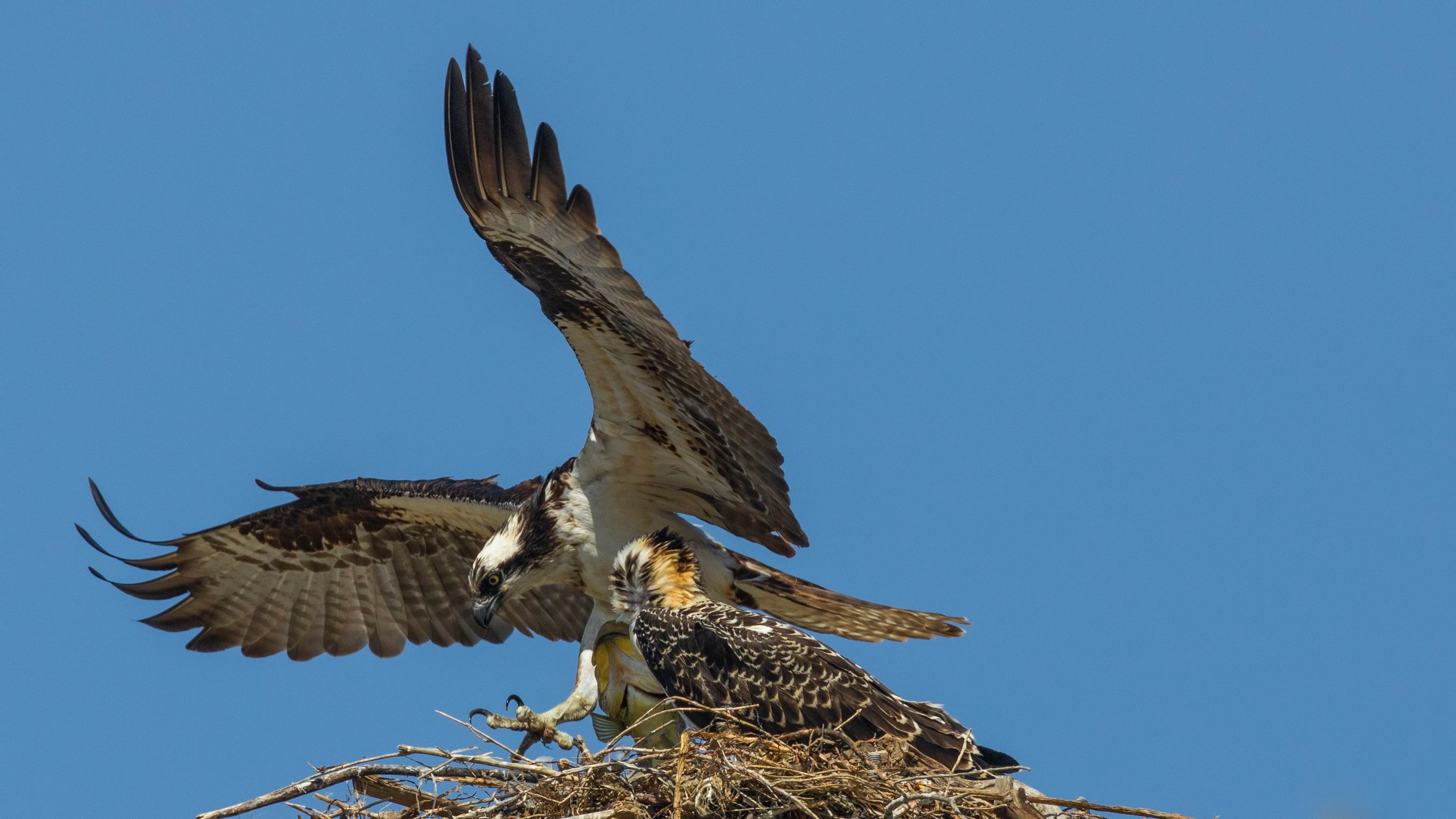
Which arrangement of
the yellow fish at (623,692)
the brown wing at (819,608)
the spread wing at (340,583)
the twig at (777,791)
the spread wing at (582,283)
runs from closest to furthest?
the twig at (777,791) < the spread wing at (582,283) < the yellow fish at (623,692) < the brown wing at (819,608) < the spread wing at (340,583)

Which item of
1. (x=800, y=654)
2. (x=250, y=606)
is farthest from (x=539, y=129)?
(x=250, y=606)

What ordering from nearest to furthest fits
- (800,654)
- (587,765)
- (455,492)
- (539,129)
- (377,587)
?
(587,765), (800,654), (539,129), (455,492), (377,587)

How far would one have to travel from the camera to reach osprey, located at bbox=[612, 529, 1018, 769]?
7.73 metres

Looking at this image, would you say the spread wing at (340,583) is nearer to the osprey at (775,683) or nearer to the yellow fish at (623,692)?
the yellow fish at (623,692)

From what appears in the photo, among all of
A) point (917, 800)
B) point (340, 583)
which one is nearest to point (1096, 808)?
point (917, 800)

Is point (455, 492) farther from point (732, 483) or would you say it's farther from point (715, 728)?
point (715, 728)

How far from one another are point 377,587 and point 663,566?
3106 millimetres

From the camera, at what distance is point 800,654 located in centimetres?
795

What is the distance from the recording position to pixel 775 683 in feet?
25.7

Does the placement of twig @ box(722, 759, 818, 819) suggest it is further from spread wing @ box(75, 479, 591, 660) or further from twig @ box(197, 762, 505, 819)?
spread wing @ box(75, 479, 591, 660)

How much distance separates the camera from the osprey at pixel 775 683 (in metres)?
7.73

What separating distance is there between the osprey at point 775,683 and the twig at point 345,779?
0.93 m

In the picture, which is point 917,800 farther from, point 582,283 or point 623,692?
point 582,283

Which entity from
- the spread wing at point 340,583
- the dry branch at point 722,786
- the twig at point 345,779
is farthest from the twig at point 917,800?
the spread wing at point 340,583
